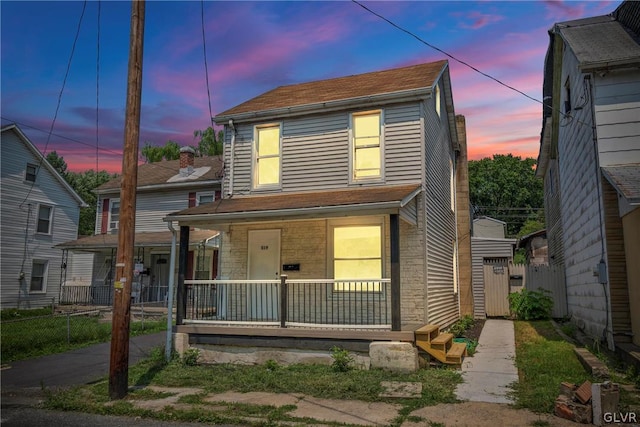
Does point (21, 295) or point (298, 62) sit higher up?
point (298, 62)

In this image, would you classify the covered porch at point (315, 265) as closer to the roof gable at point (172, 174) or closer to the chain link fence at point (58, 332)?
the chain link fence at point (58, 332)

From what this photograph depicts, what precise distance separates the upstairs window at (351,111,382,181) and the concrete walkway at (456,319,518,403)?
15.7 feet

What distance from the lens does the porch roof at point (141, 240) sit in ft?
64.3

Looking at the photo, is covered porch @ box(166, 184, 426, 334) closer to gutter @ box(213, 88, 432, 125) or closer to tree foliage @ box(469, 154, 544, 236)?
gutter @ box(213, 88, 432, 125)

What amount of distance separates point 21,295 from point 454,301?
2079cm

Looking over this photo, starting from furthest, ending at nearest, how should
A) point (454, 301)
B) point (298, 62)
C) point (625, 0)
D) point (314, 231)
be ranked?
point (454, 301), point (298, 62), point (314, 231), point (625, 0)

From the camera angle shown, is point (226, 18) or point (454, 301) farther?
point (454, 301)

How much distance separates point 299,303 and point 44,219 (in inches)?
793

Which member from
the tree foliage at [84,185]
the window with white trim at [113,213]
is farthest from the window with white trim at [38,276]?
the tree foliage at [84,185]

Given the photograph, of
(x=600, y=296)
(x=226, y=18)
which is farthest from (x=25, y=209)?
(x=600, y=296)

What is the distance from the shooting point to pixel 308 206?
31.3 feet

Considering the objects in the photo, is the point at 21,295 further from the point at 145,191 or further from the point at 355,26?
the point at 355,26

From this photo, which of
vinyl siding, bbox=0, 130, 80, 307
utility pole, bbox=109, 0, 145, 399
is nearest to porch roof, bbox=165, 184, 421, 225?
utility pole, bbox=109, 0, 145, 399

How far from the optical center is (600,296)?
A: 9.20 m
